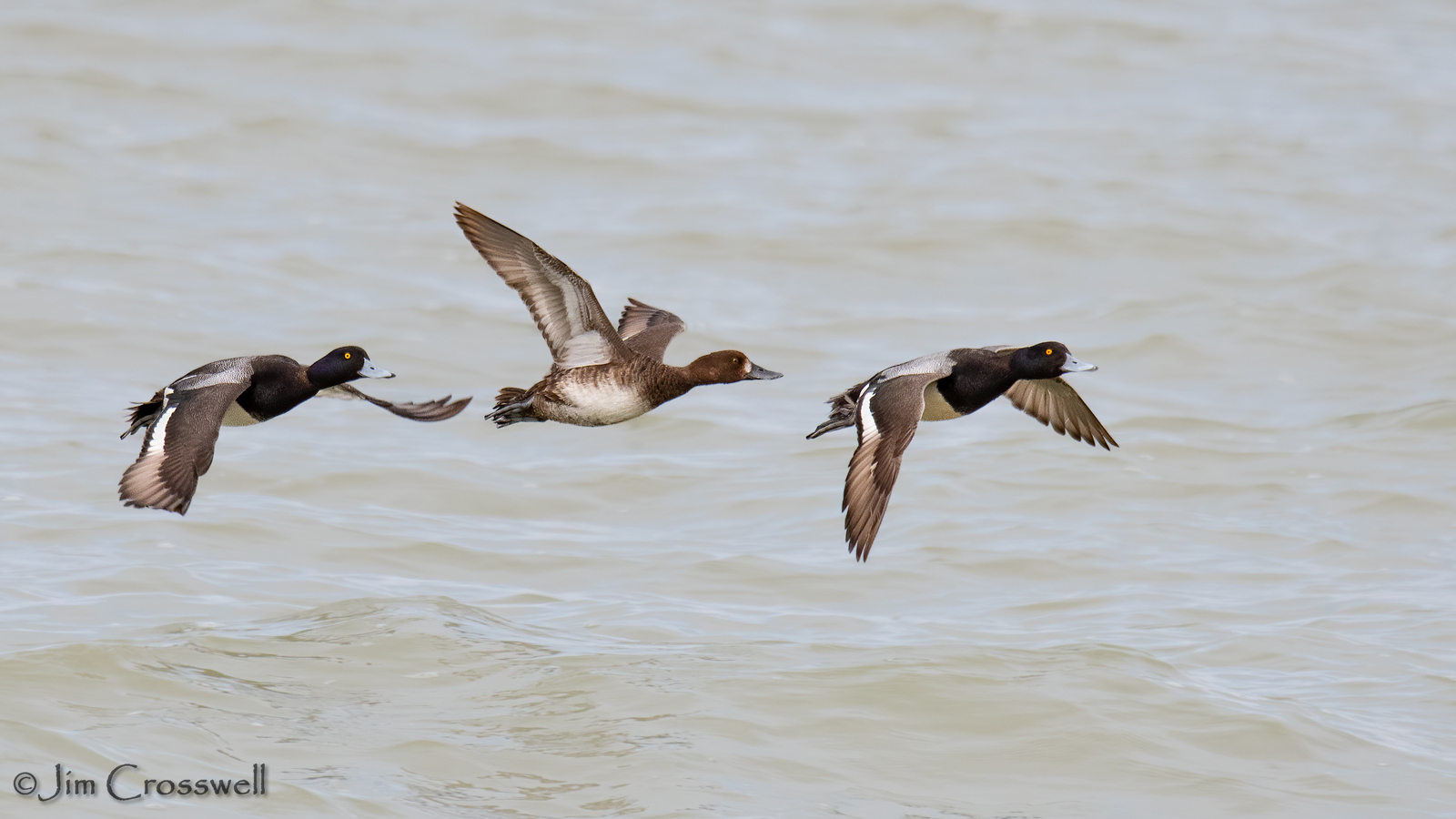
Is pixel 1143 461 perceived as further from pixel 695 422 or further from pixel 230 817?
pixel 230 817

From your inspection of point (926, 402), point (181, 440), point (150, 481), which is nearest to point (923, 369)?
point (926, 402)

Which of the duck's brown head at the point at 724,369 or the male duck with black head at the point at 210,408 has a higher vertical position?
the duck's brown head at the point at 724,369

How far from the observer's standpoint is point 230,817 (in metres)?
6.30

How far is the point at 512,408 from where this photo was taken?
7824mm

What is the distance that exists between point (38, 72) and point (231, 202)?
12.2ft

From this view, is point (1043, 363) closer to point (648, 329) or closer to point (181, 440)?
point (648, 329)

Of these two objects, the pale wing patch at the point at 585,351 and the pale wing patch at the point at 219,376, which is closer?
the pale wing patch at the point at 219,376

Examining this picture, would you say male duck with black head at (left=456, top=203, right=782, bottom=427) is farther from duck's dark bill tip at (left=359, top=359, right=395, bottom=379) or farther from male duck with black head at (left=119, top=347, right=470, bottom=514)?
male duck with black head at (left=119, top=347, right=470, bottom=514)

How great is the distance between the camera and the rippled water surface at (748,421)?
7484mm

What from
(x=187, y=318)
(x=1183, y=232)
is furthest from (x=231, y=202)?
(x=1183, y=232)

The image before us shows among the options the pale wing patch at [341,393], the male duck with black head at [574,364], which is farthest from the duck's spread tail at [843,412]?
the pale wing patch at [341,393]

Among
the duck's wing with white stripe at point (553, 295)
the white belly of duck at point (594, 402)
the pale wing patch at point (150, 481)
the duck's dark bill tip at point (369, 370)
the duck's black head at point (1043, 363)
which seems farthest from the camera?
the duck's black head at point (1043, 363)

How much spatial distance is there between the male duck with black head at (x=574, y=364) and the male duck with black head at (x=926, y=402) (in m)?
0.81

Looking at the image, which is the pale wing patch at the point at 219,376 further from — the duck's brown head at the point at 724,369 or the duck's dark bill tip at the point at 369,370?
the duck's brown head at the point at 724,369
